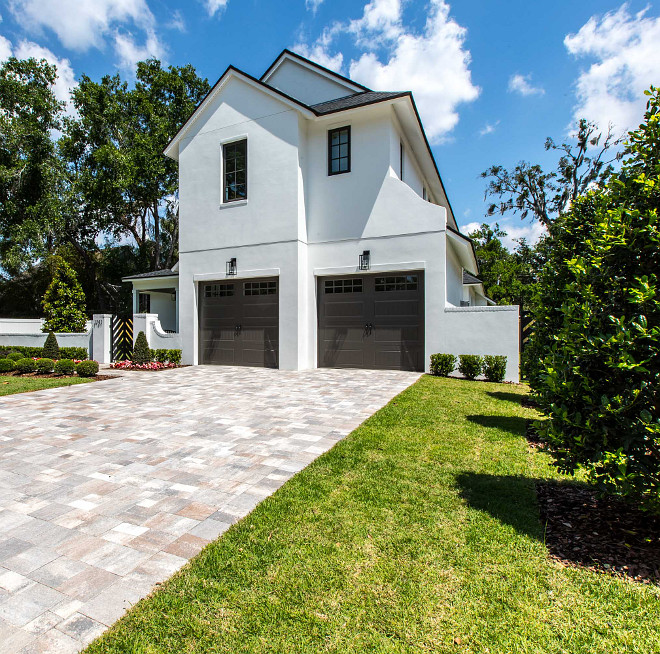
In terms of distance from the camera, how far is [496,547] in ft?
8.93

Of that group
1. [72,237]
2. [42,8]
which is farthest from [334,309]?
[72,237]

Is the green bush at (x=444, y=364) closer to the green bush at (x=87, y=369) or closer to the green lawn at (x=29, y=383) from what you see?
the green lawn at (x=29, y=383)

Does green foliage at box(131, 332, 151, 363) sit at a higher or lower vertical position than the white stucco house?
lower

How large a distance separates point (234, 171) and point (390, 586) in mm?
13899

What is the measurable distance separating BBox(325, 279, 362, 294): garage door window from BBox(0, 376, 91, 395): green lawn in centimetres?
762

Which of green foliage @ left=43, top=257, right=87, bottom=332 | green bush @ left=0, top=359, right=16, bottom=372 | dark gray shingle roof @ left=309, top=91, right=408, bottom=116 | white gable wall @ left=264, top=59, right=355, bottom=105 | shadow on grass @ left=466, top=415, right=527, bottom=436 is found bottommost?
shadow on grass @ left=466, top=415, right=527, bottom=436

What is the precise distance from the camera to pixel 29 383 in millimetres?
10383

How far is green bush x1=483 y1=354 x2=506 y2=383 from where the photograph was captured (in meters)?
10.8

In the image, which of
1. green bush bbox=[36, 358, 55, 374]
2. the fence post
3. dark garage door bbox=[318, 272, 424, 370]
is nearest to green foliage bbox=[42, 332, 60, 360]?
green bush bbox=[36, 358, 55, 374]

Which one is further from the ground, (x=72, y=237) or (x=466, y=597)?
(x=72, y=237)

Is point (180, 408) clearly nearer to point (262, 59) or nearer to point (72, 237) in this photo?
point (262, 59)

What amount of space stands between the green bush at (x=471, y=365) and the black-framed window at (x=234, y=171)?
8.92 meters

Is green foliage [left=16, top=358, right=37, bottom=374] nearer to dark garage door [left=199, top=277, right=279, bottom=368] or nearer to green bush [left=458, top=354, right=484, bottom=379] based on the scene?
dark garage door [left=199, top=277, right=279, bottom=368]

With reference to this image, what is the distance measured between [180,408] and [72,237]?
2636cm
